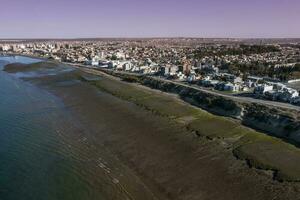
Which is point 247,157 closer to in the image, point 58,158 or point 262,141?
point 262,141

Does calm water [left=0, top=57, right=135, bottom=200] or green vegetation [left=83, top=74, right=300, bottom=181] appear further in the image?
Answer: green vegetation [left=83, top=74, right=300, bottom=181]

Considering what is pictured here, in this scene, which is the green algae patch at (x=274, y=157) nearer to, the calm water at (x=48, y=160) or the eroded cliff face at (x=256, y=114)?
the eroded cliff face at (x=256, y=114)

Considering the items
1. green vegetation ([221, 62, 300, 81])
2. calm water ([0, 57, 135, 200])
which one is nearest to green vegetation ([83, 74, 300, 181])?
calm water ([0, 57, 135, 200])

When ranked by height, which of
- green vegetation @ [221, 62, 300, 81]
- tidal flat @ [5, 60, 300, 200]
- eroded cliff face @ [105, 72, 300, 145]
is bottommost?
tidal flat @ [5, 60, 300, 200]

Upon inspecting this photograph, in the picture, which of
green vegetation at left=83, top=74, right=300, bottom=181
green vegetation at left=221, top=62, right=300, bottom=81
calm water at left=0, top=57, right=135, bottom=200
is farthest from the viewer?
green vegetation at left=221, top=62, right=300, bottom=81

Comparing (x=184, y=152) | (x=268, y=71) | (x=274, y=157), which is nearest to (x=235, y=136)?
(x=274, y=157)

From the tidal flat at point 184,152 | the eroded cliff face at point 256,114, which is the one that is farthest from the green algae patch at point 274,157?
the eroded cliff face at point 256,114

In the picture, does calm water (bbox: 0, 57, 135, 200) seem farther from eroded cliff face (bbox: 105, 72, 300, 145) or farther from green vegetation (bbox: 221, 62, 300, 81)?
green vegetation (bbox: 221, 62, 300, 81)
